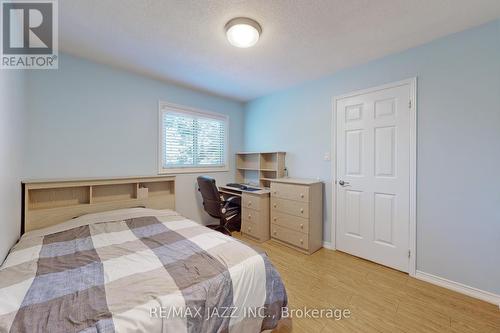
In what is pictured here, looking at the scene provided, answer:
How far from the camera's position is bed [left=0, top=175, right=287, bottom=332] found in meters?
0.82

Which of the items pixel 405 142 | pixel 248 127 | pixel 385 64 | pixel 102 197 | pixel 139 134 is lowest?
pixel 102 197

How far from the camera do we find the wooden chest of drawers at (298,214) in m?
2.66

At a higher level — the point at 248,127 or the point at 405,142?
the point at 248,127

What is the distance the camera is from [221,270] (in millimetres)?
1148

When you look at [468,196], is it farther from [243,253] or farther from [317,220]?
[243,253]

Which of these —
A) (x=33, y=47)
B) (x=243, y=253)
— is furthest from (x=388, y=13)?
(x=33, y=47)

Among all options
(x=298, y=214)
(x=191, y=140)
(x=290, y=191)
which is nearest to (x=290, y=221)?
(x=298, y=214)

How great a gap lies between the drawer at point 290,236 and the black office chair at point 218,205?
686mm

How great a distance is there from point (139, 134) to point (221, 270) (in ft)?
8.05

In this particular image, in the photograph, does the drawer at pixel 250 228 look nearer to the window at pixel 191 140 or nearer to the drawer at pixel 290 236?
the drawer at pixel 290 236

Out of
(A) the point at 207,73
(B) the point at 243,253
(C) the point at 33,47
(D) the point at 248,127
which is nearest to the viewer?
(B) the point at 243,253

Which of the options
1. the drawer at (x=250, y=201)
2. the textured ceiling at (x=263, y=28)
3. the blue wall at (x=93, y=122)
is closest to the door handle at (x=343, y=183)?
the drawer at (x=250, y=201)

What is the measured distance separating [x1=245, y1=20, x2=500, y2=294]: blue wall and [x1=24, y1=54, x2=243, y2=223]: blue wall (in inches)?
120

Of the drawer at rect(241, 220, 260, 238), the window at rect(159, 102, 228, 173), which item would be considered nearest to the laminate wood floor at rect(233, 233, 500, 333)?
the drawer at rect(241, 220, 260, 238)
